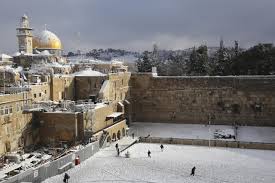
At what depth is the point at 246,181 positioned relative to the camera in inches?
884

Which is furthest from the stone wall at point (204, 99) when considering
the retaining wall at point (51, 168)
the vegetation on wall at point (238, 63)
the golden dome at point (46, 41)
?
the retaining wall at point (51, 168)

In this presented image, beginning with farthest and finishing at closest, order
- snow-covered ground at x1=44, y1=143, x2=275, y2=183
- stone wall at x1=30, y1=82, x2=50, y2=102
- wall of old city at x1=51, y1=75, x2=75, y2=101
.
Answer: wall of old city at x1=51, y1=75, x2=75, y2=101, stone wall at x1=30, y1=82, x2=50, y2=102, snow-covered ground at x1=44, y1=143, x2=275, y2=183

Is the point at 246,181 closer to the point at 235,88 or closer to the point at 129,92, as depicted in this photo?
the point at 235,88

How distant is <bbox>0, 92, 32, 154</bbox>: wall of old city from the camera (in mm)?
28578

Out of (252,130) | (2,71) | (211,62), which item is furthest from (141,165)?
(211,62)

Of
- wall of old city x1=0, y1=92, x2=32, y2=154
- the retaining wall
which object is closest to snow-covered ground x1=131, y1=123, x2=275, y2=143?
the retaining wall

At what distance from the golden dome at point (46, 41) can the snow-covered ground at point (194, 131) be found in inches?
615

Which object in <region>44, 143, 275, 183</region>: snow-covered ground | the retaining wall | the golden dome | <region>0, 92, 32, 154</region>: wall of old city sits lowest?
<region>44, 143, 275, 183</region>: snow-covered ground

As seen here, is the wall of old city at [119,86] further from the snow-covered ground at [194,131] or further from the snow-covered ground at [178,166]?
the snow-covered ground at [178,166]

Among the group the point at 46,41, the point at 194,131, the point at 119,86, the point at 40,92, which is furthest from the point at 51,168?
the point at 46,41

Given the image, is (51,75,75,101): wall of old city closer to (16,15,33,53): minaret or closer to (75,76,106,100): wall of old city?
(75,76,106,100): wall of old city

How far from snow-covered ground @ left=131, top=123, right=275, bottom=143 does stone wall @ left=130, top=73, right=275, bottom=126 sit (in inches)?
48.4

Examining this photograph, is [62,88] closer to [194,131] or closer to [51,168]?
[194,131]

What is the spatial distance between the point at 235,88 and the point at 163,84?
7.88m
